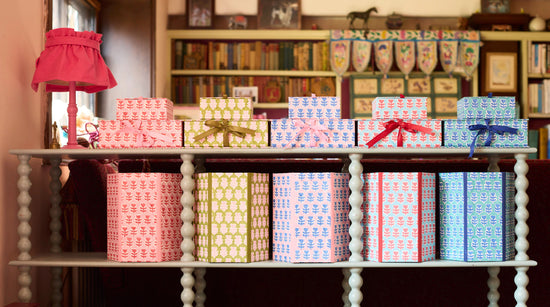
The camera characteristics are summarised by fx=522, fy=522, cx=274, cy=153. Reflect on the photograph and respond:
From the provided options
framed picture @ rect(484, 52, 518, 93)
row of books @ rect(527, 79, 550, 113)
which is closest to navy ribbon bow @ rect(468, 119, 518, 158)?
framed picture @ rect(484, 52, 518, 93)

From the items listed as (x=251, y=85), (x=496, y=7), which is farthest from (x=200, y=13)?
(x=496, y=7)

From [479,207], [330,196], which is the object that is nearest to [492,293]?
[479,207]

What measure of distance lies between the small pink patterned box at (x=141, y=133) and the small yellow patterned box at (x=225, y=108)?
122 mm

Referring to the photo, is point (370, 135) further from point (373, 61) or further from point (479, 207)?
point (373, 61)

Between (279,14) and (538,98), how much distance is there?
265 centimetres

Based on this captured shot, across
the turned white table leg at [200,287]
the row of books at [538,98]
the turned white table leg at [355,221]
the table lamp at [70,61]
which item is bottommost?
the turned white table leg at [200,287]

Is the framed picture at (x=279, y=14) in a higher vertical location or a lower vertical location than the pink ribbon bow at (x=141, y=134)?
higher

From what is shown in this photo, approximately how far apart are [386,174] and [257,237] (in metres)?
0.52

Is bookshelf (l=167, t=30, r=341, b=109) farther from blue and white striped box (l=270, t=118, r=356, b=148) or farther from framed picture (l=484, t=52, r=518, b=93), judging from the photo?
blue and white striped box (l=270, t=118, r=356, b=148)

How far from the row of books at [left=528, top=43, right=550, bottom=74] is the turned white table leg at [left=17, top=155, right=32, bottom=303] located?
469 centimetres

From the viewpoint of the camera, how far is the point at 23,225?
6.22 feet

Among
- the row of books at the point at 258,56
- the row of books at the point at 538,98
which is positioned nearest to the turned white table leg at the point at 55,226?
the row of books at the point at 258,56

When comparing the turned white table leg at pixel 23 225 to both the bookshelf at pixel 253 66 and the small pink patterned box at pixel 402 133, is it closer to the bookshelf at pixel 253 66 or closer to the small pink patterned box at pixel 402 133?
the small pink patterned box at pixel 402 133

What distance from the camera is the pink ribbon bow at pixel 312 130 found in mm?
1934
